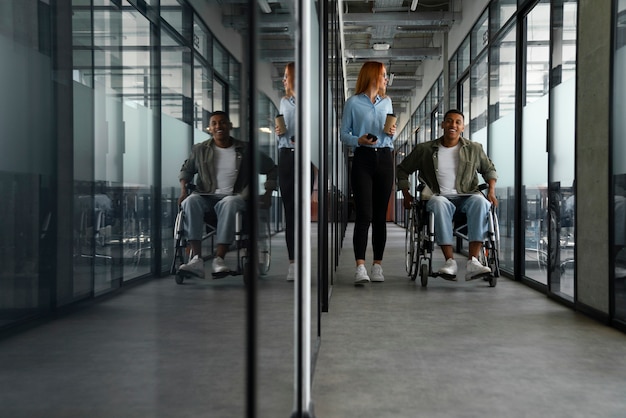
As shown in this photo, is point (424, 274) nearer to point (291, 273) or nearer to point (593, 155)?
point (593, 155)

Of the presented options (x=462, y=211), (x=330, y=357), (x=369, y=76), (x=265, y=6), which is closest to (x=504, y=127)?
(x=462, y=211)

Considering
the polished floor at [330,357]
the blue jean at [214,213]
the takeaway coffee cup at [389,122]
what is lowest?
the polished floor at [330,357]

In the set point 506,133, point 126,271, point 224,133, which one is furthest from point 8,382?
point 506,133

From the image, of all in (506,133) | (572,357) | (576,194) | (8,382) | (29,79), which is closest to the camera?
(8,382)

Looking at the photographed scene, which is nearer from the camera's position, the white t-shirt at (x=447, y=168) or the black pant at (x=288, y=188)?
the black pant at (x=288, y=188)

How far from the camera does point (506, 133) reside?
16.6 ft

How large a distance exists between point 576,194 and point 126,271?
2.89 metres

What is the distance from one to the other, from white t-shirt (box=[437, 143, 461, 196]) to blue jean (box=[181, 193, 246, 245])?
3.70 m

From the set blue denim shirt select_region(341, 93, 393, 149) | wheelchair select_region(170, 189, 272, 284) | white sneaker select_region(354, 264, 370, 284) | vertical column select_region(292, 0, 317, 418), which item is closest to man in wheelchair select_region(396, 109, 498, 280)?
blue denim shirt select_region(341, 93, 393, 149)

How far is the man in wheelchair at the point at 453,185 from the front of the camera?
13.5ft

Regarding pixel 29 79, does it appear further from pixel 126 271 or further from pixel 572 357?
pixel 572 357

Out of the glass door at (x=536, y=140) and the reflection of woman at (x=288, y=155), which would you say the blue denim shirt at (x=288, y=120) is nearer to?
the reflection of woman at (x=288, y=155)

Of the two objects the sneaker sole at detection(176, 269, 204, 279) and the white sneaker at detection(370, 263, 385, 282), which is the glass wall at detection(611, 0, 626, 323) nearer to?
the white sneaker at detection(370, 263, 385, 282)

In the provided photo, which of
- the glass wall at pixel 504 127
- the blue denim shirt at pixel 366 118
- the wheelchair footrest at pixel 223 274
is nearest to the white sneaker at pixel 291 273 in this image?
the wheelchair footrest at pixel 223 274
